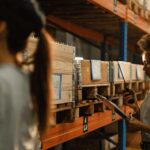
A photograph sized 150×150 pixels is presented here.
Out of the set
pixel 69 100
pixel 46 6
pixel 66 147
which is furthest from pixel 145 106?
pixel 66 147

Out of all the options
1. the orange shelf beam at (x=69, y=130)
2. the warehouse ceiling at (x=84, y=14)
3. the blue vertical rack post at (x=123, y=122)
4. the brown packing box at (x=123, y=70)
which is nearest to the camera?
the orange shelf beam at (x=69, y=130)

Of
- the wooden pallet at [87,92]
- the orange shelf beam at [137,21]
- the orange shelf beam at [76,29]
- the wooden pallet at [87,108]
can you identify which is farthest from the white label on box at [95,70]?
the orange shelf beam at [76,29]

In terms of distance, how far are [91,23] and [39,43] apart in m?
5.73

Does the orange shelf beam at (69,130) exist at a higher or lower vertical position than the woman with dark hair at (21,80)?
lower

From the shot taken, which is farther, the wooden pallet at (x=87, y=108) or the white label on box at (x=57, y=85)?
the wooden pallet at (x=87, y=108)

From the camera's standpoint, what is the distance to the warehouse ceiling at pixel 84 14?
18.3 ft

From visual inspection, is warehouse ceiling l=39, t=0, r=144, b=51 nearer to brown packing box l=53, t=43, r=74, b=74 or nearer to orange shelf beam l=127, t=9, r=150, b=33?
orange shelf beam l=127, t=9, r=150, b=33

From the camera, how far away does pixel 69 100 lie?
3836 mm

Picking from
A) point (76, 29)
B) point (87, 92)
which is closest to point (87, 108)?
point (87, 92)

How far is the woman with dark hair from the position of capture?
4.63ft

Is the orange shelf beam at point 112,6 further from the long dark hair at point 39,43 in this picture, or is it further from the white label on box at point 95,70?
the long dark hair at point 39,43

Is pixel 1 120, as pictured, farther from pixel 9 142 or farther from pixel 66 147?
pixel 66 147

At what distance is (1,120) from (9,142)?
10cm

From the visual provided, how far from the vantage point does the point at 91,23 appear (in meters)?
7.41
